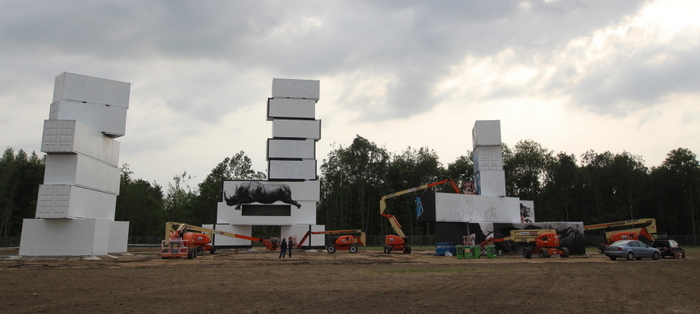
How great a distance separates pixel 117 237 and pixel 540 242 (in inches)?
1389

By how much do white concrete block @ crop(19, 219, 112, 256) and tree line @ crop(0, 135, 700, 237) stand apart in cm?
4077

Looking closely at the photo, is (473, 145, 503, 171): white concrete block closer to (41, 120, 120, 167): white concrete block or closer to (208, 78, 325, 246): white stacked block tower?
(208, 78, 325, 246): white stacked block tower

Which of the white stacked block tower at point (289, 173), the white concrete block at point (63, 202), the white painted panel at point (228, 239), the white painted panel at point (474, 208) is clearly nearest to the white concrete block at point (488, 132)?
the white painted panel at point (474, 208)

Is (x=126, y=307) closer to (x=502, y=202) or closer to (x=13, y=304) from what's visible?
(x=13, y=304)

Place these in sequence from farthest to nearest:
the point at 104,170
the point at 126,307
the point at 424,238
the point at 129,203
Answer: the point at 129,203 → the point at 424,238 → the point at 104,170 → the point at 126,307

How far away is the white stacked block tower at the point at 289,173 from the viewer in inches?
2233

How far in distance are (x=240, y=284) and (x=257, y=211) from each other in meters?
41.7

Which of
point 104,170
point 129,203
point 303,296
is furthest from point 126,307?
point 129,203

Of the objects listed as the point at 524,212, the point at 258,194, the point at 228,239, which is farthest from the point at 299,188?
the point at 524,212

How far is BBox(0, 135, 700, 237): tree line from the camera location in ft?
234

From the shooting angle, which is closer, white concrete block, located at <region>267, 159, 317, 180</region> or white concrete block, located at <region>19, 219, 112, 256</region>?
white concrete block, located at <region>19, 219, 112, 256</region>

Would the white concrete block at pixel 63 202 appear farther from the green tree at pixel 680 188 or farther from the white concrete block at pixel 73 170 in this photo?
the green tree at pixel 680 188

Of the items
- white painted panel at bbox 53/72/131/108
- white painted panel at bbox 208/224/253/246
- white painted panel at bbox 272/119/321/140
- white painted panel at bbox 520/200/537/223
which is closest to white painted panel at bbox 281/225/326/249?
white painted panel at bbox 208/224/253/246

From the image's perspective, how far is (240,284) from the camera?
53.0ft
